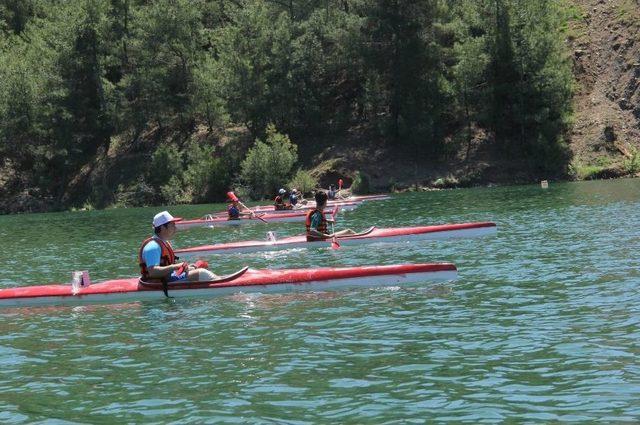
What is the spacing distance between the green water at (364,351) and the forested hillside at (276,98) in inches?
1634

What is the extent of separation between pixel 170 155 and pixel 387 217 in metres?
37.1

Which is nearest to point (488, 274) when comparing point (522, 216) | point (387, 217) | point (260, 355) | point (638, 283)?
point (638, 283)

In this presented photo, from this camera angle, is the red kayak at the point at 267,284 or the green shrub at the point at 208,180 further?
the green shrub at the point at 208,180

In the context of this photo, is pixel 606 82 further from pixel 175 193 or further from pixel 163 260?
pixel 163 260

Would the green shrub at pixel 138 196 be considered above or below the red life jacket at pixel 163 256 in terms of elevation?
above

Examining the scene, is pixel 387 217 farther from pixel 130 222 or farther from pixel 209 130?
pixel 209 130

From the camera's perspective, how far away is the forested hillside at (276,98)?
60688 mm

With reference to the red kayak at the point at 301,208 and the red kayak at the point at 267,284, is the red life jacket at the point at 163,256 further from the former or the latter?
the red kayak at the point at 301,208

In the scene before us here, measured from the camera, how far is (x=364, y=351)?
10.8 meters

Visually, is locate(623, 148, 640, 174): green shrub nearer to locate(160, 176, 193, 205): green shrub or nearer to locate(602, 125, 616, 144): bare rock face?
locate(602, 125, 616, 144): bare rock face

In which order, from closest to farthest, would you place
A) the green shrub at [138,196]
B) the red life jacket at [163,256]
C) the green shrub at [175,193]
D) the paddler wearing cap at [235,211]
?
the red life jacket at [163,256], the paddler wearing cap at [235,211], the green shrub at [175,193], the green shrub at [138,196]

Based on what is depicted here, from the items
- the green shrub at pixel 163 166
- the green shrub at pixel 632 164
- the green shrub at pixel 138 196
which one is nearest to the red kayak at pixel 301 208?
the green shrub at pixel 632 164

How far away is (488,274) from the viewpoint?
16812mm

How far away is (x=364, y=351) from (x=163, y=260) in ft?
20.8
